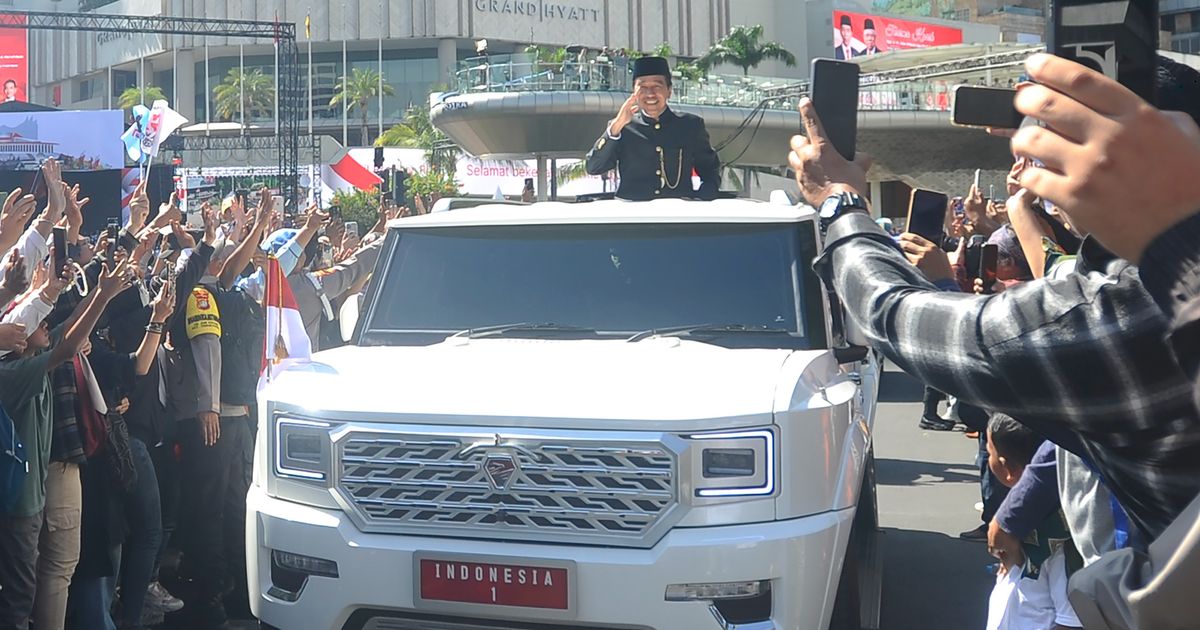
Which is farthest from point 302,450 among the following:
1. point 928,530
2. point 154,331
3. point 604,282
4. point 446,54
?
point 446,54

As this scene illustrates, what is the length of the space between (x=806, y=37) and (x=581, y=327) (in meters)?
97.5

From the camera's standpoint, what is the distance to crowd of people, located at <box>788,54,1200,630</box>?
1.27m

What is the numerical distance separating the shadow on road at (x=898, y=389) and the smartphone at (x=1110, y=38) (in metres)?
13.4

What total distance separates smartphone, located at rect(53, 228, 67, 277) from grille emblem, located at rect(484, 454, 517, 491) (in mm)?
2448

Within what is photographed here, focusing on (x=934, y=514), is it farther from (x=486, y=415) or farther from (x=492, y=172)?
(x=492, y=172)

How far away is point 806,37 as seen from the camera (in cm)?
9831

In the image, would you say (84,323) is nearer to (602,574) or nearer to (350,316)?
(350,316)

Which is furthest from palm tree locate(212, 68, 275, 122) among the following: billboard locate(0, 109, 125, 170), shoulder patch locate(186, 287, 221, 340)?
shoulder patch locate(186, 287, 221, 340)

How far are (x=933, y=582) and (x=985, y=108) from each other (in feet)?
18.9

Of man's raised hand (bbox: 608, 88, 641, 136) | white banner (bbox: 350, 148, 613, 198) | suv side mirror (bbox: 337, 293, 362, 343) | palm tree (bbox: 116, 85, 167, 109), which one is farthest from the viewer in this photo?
palm tree (bbox: 116, 85, 167, 109)

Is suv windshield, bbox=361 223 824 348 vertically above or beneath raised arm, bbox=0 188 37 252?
beneath

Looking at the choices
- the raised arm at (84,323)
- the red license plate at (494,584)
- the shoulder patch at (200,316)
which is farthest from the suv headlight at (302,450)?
the shoulder patch at (200,316)

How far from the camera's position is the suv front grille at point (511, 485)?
4.02 m

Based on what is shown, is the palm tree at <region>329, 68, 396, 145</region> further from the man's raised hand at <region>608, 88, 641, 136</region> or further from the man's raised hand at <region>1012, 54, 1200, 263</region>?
the man's raised hand at <region>1012, 54, 1200, 263</region>
